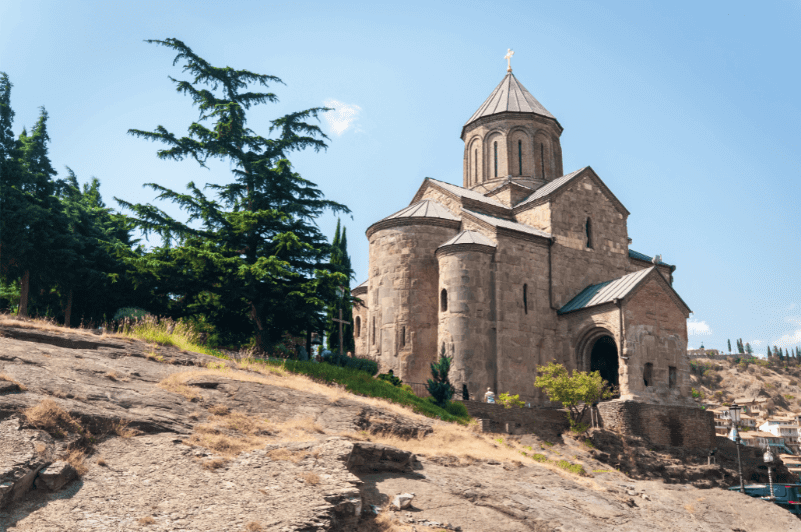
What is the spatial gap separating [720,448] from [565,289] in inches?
299

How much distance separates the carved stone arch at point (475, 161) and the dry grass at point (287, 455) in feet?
71.3

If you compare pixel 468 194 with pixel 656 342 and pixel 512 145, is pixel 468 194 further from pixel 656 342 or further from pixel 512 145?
pixel 656 342

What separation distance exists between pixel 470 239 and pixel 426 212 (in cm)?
267

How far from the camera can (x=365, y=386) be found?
56.7ft

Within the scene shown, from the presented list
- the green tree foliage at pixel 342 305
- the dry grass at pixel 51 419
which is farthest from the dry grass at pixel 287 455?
the green tree foliage at pixel 342 305

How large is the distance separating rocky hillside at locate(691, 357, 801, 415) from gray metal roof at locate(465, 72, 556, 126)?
186 ft

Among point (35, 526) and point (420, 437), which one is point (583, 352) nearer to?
point (420, 437)

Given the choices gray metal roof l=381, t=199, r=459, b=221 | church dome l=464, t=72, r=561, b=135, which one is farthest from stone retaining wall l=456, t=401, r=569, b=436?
church dome l=464, t=72, r=561, b=135

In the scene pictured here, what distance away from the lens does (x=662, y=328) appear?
2150 centimetres

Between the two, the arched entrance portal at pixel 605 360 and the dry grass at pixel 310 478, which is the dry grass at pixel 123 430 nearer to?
the dry grass at pixel 310 478

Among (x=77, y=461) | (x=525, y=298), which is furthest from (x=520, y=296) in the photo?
(x=77, y=461)

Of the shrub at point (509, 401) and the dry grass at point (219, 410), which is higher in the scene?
the dry grass at point (219, 410)

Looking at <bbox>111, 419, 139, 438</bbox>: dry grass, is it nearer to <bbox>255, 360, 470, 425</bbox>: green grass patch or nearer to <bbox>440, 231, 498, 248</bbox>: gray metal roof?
<bbox>255, 360, 470, 425</bbox>: green grass patch

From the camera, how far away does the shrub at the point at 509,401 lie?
1947cm
